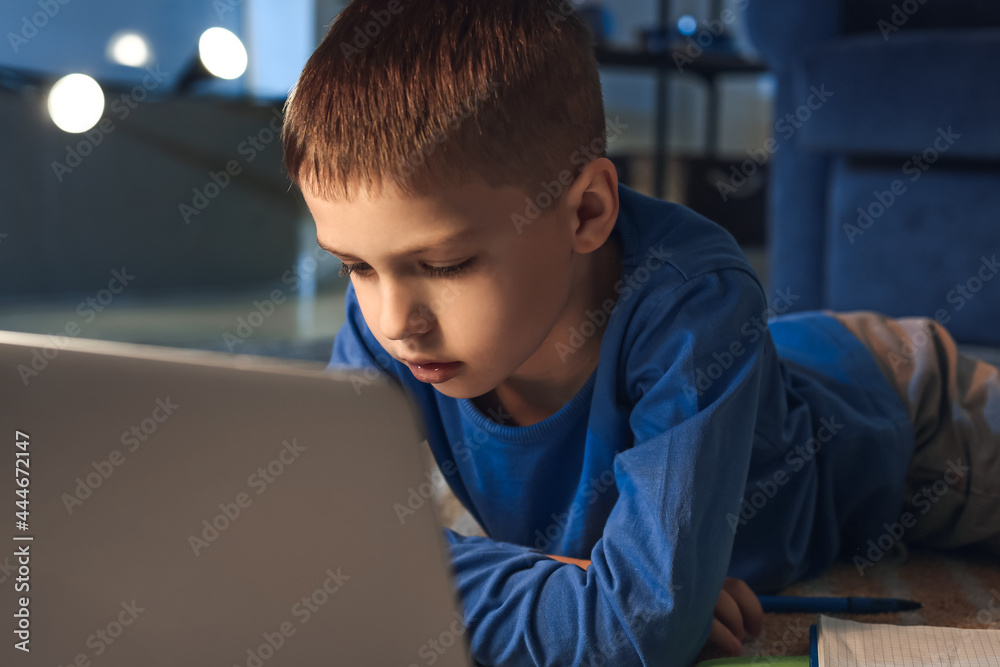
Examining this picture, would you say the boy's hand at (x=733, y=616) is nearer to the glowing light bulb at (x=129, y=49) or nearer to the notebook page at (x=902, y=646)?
the notebook page at (x=902, y=646)

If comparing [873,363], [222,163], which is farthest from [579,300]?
[222,163]

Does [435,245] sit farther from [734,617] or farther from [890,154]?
[890,154]

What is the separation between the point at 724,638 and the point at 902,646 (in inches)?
4.7

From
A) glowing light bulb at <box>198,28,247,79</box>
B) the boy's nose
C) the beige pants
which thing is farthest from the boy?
glowing light bulb at <box>198,28,247,79</box>

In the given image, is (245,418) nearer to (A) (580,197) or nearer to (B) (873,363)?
(A) (580,197)

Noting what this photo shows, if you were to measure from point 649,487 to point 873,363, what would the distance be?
44cm

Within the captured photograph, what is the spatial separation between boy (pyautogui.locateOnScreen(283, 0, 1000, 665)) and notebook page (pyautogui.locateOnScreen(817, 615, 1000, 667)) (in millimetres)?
77

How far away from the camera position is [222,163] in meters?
2.52

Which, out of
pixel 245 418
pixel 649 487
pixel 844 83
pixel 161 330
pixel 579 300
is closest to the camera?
pixel 245 418

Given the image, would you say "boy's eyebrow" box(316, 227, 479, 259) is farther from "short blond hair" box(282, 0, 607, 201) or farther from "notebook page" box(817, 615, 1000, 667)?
"notebook page" box(817, 615, 1000, 667)

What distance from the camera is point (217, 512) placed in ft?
1.19

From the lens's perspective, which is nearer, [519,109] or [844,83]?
[519,109]

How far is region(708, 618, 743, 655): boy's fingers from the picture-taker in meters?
0.70

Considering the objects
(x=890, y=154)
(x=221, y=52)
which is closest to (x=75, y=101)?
(x=221, y=52)
